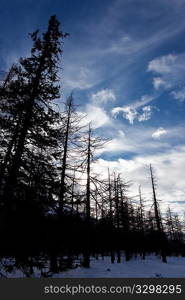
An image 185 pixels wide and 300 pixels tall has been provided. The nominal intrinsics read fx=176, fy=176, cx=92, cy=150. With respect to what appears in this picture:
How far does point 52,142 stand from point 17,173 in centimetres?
198

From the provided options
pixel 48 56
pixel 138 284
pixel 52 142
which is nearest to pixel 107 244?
pixel 138 284

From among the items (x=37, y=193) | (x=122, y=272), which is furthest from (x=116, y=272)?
(x=37, y=193)

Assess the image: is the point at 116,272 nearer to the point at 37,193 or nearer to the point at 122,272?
the point at 122,272

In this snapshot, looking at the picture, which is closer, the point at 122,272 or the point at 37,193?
the point at 37,193

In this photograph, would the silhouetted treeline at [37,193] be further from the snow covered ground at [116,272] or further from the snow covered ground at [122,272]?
the snow covered ground at [122,272]

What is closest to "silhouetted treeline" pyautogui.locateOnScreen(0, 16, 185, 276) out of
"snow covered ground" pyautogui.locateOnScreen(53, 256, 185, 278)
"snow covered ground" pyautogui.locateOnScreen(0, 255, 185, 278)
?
"snow covered ground" pyautogui.locateOnScreen(0, 255, 185, 278)

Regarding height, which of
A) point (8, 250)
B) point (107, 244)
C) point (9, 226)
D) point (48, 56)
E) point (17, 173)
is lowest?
point (107, 244)

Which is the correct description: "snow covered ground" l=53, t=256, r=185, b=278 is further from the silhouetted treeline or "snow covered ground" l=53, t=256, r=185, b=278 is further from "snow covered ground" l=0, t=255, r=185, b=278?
the silhouetted treeline

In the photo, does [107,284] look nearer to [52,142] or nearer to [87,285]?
[87,285]

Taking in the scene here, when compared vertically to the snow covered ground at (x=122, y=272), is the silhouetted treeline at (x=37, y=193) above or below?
above

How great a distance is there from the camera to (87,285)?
6.13m

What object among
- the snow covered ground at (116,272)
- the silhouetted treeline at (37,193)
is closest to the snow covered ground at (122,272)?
the snow covered ground at (116,272)

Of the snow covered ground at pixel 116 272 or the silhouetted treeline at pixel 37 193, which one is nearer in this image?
the silhouetted treeline at pixel 37 193

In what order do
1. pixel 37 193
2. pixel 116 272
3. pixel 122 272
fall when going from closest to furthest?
pixel 37 193 < pixel 116 272 < pixel 122 272
